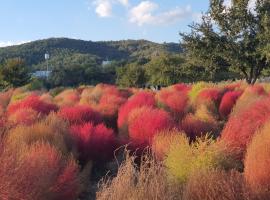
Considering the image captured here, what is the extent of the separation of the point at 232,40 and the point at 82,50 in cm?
8737

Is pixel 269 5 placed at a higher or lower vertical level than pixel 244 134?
higher

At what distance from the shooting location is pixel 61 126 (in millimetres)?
12891

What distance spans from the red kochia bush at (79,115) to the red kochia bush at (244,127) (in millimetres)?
4950

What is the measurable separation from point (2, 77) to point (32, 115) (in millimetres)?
40700

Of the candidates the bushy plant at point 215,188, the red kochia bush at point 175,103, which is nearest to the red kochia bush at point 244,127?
the bushy plant at point 215,188

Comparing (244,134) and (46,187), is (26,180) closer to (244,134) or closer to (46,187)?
(46,187)

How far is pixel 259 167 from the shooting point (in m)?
7.09

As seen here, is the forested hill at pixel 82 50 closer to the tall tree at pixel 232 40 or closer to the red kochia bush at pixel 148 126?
the tall tree at pixel 232 40

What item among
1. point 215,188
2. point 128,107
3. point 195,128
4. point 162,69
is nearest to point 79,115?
point 128,107

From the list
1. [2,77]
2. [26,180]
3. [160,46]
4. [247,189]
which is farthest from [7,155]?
[160,46]

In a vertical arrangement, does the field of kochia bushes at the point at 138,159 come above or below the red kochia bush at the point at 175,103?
above

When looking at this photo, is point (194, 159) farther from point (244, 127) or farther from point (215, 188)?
point (244, 127)

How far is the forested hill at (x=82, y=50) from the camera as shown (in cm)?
10581

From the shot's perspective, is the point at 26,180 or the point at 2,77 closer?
the point at 26,180
